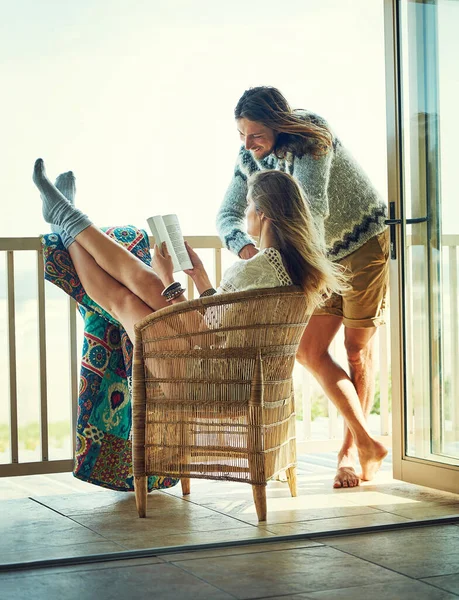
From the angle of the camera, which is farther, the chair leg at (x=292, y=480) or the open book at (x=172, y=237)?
the chair leg at (x=292, y=480)

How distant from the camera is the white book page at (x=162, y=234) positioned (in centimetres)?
255

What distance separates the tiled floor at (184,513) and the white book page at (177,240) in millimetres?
781

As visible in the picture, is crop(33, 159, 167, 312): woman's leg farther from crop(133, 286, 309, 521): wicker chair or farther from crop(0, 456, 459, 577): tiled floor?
crop(0, 456, 459, 577): tiled floor

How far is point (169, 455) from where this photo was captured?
8.01 ft

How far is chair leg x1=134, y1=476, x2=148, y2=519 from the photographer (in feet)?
8.11

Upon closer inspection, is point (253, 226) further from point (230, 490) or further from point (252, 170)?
point (230, 490)

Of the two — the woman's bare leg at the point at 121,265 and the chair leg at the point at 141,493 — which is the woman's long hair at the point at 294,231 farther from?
the chair leg at the point at 141,493

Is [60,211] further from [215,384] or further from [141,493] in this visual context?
[141,493]

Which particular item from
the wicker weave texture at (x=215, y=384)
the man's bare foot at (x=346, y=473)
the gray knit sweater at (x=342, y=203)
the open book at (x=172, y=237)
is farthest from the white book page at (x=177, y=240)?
the man's bare foot at (x=346, y=473)

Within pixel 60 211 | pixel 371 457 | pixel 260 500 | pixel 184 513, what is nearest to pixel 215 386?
pixel 260 500

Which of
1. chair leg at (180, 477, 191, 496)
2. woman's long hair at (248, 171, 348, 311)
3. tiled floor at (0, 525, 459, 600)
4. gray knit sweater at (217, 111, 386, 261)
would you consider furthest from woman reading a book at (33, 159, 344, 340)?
tiled floor at (0, 525, 459, 600)

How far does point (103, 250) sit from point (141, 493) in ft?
2.60

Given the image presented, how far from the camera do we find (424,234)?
298 cm

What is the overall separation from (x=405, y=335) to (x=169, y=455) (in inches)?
42.2
